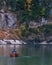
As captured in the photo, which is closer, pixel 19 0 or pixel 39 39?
pixel 39 39

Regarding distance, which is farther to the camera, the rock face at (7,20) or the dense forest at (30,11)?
the rock face at (7,20)

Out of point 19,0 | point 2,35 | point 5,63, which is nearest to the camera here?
point 5,63

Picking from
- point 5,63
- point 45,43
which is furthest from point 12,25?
point 5,63

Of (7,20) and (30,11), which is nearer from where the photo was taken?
(7,20)

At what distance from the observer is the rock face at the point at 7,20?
390 feet

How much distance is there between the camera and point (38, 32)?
4560 inches

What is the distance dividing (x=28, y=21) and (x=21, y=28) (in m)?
4.66

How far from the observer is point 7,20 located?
119438mm

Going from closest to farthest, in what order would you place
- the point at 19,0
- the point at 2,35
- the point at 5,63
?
1. the point at 5,63
2. the point at 2,35
3. the point at 19,0

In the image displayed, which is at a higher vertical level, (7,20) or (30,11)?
(30,11)

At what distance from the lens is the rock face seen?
390 ft

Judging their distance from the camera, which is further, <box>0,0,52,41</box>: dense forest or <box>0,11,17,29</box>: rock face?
<box>0,11,17,29</box>: rock face

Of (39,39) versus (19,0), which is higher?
(19,0)

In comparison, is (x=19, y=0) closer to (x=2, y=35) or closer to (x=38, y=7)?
(x=38, y=7)
